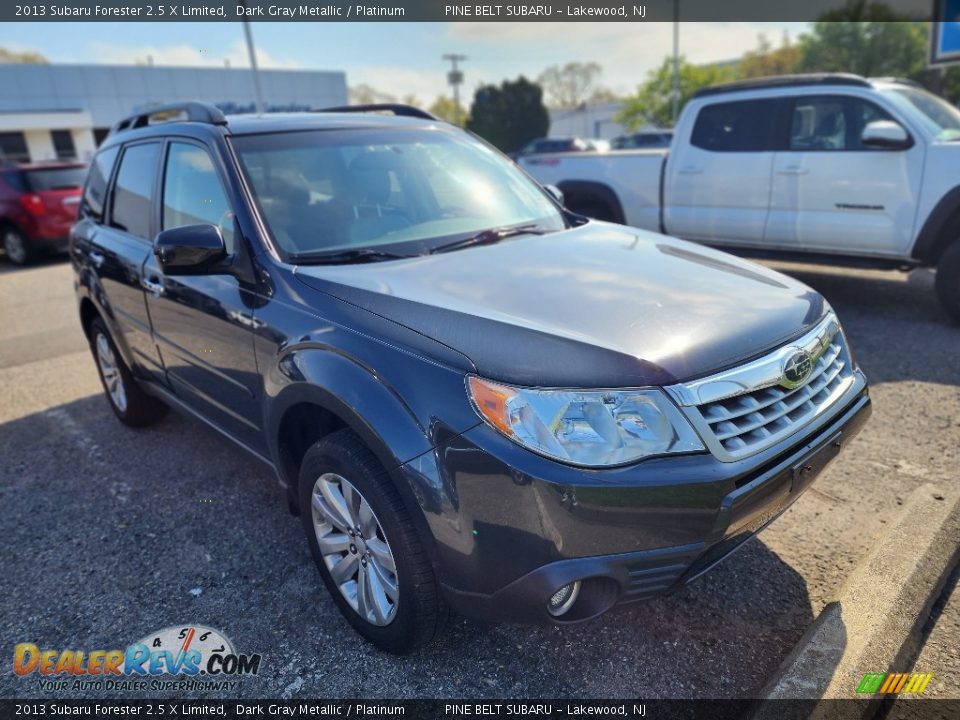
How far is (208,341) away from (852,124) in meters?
5.62

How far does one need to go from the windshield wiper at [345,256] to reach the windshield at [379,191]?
19 millimetres

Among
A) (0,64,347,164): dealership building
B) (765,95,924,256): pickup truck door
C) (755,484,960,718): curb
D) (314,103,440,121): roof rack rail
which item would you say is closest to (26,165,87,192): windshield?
(314,103,440,121): roof rack rail

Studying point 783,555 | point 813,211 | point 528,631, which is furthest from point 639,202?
point 528,631

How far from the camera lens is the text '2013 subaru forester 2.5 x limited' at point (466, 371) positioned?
1.84 metres

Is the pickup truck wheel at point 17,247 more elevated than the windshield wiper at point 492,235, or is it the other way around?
the windshield wiper at point 492,235

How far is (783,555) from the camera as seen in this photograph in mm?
2809

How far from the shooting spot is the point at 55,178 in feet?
37.8

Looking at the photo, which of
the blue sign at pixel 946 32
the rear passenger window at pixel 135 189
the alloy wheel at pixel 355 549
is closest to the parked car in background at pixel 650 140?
the blue sign at pixel 946 32

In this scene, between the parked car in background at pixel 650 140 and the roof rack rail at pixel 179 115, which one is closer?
the roof rack rail at pixel 179 115

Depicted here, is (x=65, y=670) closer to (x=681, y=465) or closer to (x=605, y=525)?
(x=605, y=525)

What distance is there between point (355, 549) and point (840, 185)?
5486 mm

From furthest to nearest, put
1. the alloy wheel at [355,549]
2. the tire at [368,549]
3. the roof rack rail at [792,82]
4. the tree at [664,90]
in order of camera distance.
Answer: the tree at [664,90] → the roof rack rail at [792,82] → the alloy wheel at [355,549] → the tire at [368,549]

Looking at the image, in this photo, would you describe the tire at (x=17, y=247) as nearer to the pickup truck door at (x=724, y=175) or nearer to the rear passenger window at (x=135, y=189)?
the rear passenger window at (x=135, y=189)

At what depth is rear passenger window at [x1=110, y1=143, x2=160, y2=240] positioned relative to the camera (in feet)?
11.7
